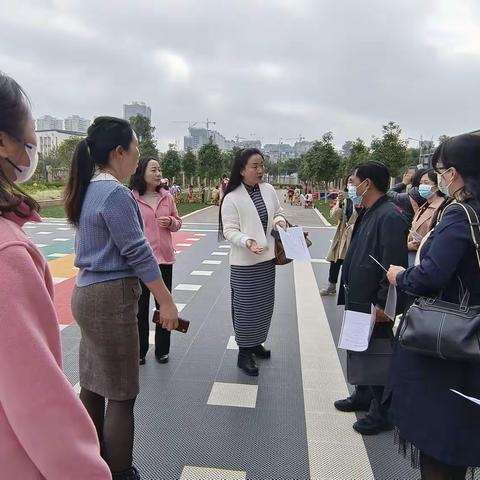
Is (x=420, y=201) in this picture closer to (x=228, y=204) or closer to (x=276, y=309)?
(x=276, y=309)

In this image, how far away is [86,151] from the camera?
6.30ft

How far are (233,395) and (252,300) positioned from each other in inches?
26.7

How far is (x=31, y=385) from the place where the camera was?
0.80m

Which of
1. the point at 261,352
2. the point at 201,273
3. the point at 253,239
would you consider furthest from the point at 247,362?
the point at 201,273

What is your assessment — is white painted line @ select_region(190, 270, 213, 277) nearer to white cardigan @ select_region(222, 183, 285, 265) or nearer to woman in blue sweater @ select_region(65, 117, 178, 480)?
white cardigan @ select_region(222, 183, 285, 265)

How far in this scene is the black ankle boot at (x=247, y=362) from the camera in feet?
10.6

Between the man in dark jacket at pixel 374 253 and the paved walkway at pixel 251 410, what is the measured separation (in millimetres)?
218

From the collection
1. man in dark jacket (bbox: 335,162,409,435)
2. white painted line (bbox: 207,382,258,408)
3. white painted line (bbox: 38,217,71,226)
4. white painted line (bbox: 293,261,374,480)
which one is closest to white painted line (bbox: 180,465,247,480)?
white painted line (bbox: 293,261,374,480)

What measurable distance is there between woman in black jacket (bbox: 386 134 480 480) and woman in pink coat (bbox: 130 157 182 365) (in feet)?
6.84

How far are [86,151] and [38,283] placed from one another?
1.24 metres

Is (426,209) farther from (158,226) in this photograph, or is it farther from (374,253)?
(158,226)

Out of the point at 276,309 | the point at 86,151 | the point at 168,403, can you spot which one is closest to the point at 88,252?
the point at 86,151

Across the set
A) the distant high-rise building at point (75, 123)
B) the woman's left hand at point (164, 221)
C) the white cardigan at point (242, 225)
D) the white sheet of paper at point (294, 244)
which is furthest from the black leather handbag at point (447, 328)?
the distant high-rise building at point (75, 123)

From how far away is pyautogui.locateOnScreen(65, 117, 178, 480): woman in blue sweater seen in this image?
1.79m
